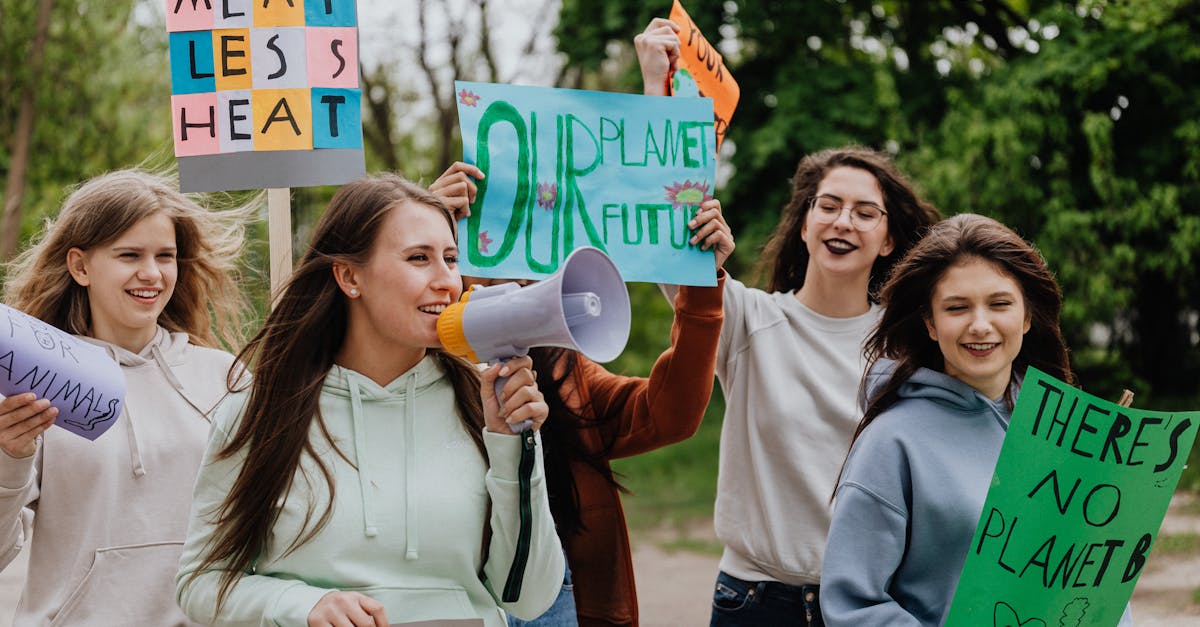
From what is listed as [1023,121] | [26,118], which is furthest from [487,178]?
[26,118]

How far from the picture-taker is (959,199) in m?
11.2

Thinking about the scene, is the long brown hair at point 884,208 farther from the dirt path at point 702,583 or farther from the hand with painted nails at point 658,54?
the dirt path at point 702,583

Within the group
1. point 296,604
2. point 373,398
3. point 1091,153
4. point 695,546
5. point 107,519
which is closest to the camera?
point 296,604

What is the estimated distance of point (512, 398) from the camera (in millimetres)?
2299

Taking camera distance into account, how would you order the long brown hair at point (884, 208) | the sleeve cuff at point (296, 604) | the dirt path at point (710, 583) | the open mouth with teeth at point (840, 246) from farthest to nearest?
the dirt path at point (710, 583), the long brown hair at point (884, 208), the open mouth with teeth at point (840, 246), the sleeve cuff at point (296, 604)

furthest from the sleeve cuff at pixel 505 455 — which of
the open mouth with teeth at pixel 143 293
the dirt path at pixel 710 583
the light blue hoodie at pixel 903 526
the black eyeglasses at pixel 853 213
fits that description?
the dirt path at pixel 710 583

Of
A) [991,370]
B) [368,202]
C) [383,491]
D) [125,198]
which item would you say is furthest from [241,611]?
[991,370]

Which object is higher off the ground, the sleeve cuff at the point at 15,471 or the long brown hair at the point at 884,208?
the long brown hair at the point at 884,208

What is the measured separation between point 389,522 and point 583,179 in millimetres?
1206

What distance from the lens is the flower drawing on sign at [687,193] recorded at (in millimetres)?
3260

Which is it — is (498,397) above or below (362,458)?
above

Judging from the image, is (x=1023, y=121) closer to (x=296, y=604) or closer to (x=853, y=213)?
(x=853, y=213)

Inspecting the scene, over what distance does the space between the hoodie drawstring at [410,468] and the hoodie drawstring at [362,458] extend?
62 mm

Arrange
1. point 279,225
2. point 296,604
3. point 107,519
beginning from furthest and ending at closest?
1. point 279,225
2. point 107,519
3. point 296,604
